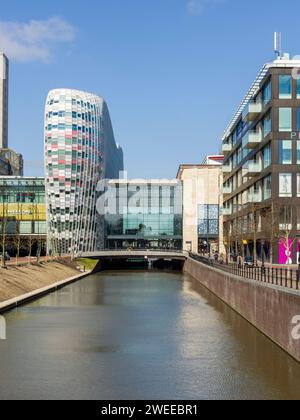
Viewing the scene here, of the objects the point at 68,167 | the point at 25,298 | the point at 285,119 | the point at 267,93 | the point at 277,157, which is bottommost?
the point at 25,298

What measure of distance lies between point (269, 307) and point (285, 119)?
49.1 metres

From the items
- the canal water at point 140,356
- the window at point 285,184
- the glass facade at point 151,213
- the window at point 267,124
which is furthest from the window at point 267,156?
the glass facade at point 151,213

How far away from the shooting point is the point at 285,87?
254 ft

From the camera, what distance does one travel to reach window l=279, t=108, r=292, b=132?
3049 inches

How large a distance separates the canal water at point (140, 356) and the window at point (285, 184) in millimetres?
30501

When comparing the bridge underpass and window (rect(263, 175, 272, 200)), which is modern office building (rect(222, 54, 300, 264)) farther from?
the bridge underpass

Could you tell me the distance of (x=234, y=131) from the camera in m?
114

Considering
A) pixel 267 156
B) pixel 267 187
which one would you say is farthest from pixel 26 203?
pixel 267 187

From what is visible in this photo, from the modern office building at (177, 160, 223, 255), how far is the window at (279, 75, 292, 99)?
77977mm

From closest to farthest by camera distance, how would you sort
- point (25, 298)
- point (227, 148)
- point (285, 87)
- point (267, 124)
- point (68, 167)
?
point (25, 298)
point (285, 87)
point (267, 124)
point (227, 148)
point (68, 167)

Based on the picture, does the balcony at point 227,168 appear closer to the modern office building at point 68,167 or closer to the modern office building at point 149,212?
the modern office building at point 149,212

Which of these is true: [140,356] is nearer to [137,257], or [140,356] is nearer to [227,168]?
[227,168]

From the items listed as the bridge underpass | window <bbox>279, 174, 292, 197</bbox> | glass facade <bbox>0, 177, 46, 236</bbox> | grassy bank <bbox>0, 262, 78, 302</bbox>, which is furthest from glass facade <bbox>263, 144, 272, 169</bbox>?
glass facade <bbox>0, 177, 46, 236</bbox>
